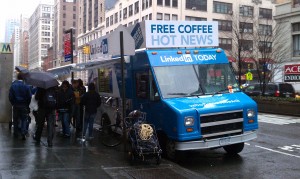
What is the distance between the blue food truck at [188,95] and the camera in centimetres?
799

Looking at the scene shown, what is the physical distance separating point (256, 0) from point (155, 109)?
77.3 meters

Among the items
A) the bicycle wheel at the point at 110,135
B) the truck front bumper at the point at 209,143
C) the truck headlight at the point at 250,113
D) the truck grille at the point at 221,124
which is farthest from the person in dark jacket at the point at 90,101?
the truck headlight at the point at 250,113

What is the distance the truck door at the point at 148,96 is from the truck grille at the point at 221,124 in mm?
1136

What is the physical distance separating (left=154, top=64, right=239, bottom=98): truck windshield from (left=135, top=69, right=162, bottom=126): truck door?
0.72 ft

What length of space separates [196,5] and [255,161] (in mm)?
70502

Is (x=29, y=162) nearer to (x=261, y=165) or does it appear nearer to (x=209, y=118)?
(x=209, y=118)

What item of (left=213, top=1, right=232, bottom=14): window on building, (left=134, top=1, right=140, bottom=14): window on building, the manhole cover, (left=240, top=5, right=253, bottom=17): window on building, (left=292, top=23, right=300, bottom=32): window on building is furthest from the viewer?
(left=213, top=1, right=232, bottom=14): window on building

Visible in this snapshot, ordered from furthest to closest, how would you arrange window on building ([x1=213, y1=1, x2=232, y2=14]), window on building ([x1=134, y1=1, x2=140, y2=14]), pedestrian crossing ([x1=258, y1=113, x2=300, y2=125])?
window on building ([x1=213, y1=1, x2=232, y2=14]) → window on building ([x1=134, y1=1, x2=140, y2=14]) → pedestrian crossing ([x1=258, y1=113, x2=300, y2=125])

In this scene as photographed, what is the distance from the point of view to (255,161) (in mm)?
8711

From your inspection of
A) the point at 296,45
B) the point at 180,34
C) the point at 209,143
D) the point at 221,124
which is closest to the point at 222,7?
the point at 296,45

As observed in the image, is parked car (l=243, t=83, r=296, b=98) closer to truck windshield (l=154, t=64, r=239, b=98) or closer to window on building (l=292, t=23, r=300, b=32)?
window on building (l=292, t=23, r=300, b=32)

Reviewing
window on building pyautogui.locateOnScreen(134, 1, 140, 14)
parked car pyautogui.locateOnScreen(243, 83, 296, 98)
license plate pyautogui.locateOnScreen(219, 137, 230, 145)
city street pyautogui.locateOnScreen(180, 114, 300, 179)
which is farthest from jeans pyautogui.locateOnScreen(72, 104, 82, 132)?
window on building pyautogui.locateOnScreen(134, 1, 140, 14)

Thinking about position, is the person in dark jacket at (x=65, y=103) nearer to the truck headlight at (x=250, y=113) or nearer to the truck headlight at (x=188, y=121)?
the truck headlight at (x=188, y=121)

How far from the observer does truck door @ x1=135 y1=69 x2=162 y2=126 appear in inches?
341
